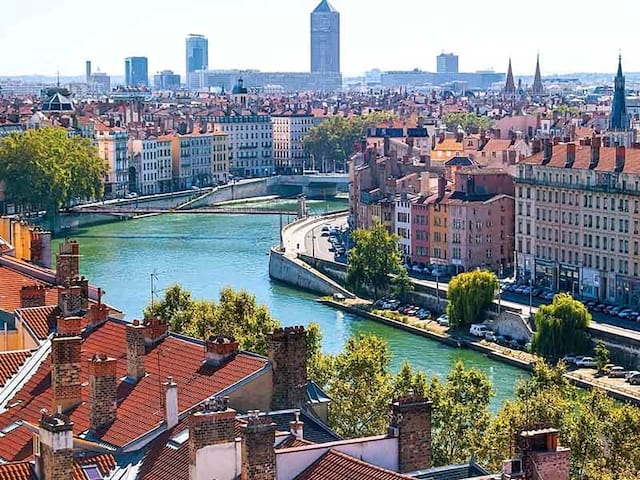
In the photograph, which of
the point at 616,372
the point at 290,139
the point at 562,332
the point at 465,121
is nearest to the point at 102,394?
the point at 616,372

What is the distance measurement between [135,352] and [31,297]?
10.3ft

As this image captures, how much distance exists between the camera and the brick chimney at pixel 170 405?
10.8 metres

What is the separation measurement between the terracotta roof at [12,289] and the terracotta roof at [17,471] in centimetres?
583

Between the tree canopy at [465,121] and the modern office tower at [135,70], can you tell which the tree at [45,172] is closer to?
the tree canopy at [465,121]

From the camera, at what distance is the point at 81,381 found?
12.1 m

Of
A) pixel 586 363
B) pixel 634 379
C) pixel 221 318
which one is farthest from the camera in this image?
pixel 586 363

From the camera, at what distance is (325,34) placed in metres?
197

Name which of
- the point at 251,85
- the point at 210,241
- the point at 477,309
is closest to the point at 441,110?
the point at 210,241

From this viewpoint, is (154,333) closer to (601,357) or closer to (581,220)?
(601,357)

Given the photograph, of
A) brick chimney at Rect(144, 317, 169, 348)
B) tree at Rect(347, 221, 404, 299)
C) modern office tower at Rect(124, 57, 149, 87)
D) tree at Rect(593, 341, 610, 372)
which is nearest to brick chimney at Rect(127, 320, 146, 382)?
brick chimney at Rect(144, 317, 169, 348)

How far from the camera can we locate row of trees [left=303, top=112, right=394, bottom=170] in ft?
234

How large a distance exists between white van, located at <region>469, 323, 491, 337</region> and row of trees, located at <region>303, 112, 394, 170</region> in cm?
4215

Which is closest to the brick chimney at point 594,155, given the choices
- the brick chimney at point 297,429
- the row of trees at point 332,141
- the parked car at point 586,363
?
the parked car at point 586,363

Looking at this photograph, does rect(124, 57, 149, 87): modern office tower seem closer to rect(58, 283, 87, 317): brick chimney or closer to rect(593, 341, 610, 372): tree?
rect(593, 341, 610, 372): tree
